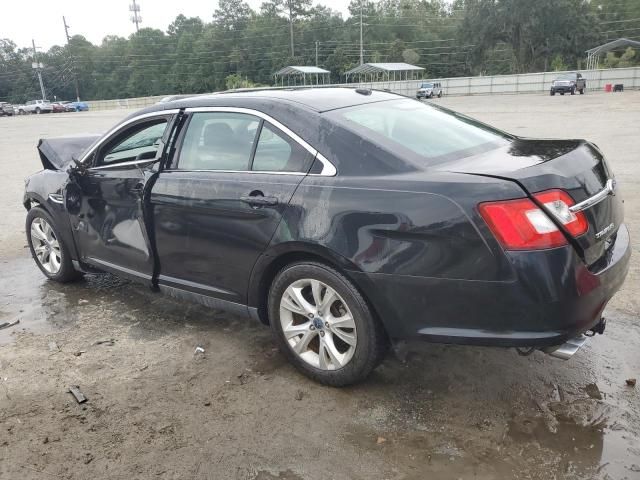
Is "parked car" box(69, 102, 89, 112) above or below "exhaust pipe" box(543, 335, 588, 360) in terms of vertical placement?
below

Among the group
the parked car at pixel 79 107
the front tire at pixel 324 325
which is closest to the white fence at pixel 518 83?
the parked car at pixel 79 107

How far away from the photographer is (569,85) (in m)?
41.8

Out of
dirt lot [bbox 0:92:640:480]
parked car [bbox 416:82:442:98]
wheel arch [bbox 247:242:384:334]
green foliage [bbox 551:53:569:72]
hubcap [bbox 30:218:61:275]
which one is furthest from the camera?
green foliage [bbox 551:53:569:72]

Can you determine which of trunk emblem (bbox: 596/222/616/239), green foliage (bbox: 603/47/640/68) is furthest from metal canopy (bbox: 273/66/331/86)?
trunk emblem (bbox: 596/222/616/239)

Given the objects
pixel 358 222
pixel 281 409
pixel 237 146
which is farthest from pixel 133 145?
pixel 281 409

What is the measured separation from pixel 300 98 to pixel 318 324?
141 centimetres

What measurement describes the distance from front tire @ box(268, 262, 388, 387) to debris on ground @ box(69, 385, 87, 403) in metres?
1.19

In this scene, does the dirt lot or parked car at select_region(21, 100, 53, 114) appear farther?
parked car at select_region(21, 100, 53, 114)

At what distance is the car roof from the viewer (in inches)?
137

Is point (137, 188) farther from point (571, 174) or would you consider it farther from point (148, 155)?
point (571, 174)

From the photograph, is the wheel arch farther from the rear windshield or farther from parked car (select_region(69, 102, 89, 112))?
parked car (select_region(69, 102, 89, 112))

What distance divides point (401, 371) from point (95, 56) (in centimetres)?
12117

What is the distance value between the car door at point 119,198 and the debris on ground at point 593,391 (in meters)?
2.95

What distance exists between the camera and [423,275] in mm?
2746
